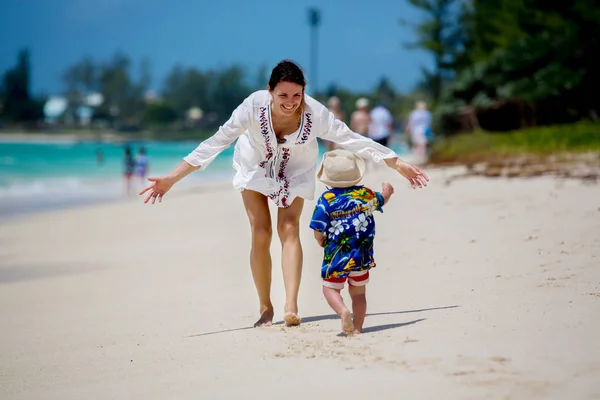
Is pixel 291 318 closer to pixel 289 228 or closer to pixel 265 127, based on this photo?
pixel 289 228

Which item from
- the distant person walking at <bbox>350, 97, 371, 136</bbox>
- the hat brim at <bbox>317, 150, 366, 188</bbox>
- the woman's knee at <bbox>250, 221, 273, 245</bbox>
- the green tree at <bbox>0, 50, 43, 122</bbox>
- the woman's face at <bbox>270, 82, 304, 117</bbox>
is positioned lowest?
the woman's knee at <bbox>250, 221, 273, 245</bbox>

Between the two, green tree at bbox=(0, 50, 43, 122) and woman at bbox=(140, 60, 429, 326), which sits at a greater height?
green tree at bbox=(0, 50, 43, 122)

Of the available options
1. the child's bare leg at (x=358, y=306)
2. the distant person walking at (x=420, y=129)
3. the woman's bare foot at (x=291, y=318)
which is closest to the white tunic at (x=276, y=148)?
the woman's bare foot at (x=291, y=318)

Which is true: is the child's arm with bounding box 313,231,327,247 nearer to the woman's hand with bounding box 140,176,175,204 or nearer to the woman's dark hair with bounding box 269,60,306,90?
the woman's dark hair with bounding box 269,60,306,90

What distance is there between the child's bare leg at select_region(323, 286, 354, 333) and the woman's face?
116 centimetres

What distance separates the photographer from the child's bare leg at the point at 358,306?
528cm

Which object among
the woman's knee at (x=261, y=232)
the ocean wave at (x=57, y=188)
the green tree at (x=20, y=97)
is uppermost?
the green tree at (x=20, y=97)

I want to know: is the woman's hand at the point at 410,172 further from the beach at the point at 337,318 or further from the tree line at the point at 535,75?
the tree line at the point at 535,75

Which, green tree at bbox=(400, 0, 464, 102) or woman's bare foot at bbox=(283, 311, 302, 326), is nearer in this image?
woman's bare foot at bbox=(283, 311, 302, 326)

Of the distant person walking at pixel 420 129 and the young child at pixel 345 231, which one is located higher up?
the distant person walking at pixel 420 129

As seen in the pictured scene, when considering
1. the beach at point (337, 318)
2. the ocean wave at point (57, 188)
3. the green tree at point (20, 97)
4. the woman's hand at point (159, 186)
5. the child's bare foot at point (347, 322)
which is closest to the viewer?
the beach at point (337, 318)

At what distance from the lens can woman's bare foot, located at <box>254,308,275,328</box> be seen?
19.4ft

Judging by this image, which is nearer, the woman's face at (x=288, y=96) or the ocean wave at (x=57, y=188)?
the woman's face at (x=288, y=96)

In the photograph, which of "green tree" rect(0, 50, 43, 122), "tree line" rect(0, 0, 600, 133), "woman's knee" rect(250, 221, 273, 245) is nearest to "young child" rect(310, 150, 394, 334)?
"woman's knee" rect(250, 221, 273, 245)
